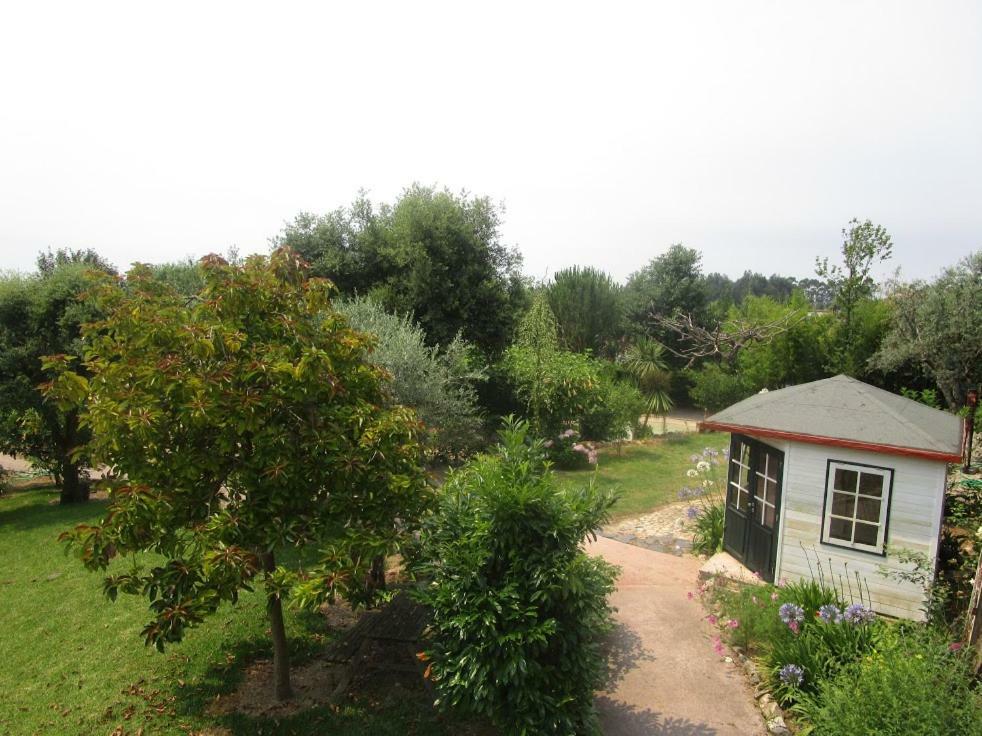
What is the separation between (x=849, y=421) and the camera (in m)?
7.15

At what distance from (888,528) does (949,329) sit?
31.5ft

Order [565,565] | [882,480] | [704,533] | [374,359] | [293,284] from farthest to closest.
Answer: [374,359]
[704,533]
[882,480]
[293,284]
[565,565]

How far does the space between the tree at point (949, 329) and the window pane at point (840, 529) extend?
950 centimetres

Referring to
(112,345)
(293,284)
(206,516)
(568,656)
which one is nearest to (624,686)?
(568,656)

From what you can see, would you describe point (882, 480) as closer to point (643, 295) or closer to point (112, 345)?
point (112, 345)

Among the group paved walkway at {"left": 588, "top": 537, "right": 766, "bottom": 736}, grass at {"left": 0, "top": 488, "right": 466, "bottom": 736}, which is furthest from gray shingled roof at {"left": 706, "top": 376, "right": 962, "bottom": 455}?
grass at {"left": 0, "top": 488, "right": 466, "bottom": 736}

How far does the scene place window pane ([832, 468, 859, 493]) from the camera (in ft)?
22.9

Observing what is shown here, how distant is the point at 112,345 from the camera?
191 inches

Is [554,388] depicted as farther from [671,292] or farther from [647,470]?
[671,292]

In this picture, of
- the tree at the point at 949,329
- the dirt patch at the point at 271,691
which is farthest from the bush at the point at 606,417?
the dirt patch at the point at 271,691

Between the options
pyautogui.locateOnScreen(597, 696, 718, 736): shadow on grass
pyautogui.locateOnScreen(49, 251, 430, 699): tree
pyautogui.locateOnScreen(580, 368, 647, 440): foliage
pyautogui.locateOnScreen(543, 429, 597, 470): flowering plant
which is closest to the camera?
pyautogui.locateOnScreen(49, 251, 430, 699): tree

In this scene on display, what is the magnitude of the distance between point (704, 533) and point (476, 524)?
616cm

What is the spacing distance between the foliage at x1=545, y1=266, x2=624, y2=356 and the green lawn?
8.69 metres

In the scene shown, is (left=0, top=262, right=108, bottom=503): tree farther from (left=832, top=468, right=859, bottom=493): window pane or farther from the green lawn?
(left=832, top=468, right=859, bottom=493): window pane
